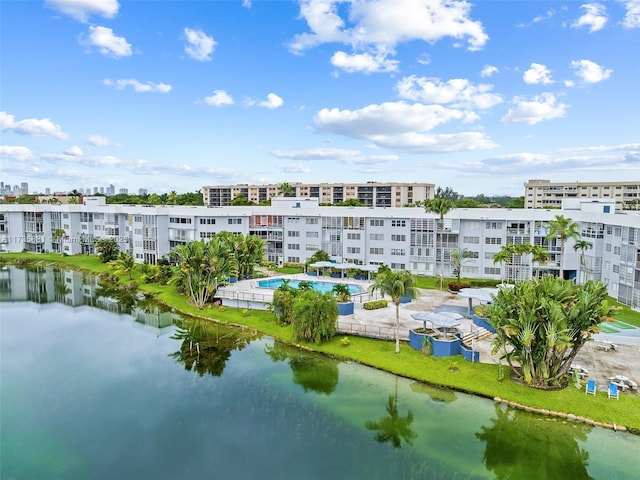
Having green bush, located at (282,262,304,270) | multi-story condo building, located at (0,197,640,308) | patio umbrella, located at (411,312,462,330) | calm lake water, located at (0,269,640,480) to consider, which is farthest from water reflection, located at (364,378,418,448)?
green bush, located at (282,262,304,270)

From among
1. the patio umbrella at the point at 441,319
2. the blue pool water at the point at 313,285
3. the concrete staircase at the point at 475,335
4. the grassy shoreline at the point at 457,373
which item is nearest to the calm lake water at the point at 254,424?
the grassy shoreline at the point at 457,373

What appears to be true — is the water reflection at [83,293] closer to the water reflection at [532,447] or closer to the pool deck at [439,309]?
the pool deck at [439,309]

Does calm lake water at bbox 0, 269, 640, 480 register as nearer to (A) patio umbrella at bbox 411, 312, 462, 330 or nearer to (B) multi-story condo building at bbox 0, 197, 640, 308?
(A) patio umbrella at bbox 411, 312, 462, 330

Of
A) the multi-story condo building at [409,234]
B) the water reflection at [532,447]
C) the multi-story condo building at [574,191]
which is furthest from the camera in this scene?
the multi-story condo building at [574,191]

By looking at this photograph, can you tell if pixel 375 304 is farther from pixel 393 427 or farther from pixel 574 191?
pixel 574 191

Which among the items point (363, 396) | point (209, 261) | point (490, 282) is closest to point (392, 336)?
point (363, 396)

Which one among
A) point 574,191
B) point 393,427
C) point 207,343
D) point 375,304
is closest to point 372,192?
point 574,191
